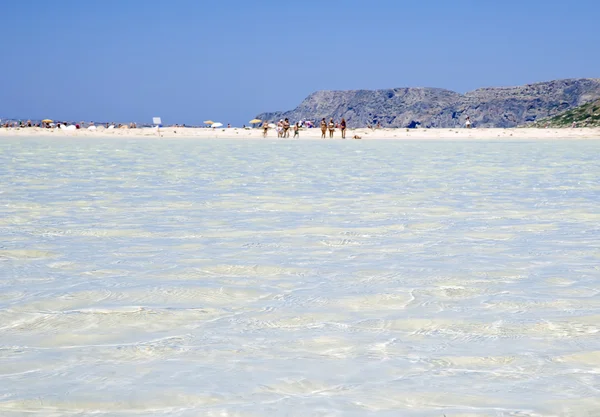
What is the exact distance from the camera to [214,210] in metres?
10.1

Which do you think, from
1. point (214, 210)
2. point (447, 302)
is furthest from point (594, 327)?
point (214, 210)

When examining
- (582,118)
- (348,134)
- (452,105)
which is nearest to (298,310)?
(348,134)

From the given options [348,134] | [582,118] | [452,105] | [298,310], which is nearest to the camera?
[298,310]

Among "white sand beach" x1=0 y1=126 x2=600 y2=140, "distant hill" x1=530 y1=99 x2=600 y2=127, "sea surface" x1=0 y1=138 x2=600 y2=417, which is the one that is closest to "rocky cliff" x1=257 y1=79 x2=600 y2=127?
"distant hill" x1=530 y1=99 x2=600 y2=127

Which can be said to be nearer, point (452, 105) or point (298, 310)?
point (298, 310)

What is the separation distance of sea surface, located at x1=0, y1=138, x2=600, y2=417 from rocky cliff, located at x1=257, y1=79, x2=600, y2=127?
133 m

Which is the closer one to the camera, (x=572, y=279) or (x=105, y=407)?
(x=105, y=407)

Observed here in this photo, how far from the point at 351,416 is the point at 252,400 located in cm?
43

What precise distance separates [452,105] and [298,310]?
149 metres

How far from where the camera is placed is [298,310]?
4910 millimetres

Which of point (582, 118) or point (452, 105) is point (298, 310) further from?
point (452, 105)

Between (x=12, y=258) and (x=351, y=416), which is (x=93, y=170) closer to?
(x=12, y=258)

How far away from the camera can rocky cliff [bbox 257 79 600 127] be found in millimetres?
140375

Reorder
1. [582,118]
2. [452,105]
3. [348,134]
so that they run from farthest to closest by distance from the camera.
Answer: [452,105] < [582,118] < [348,134]
